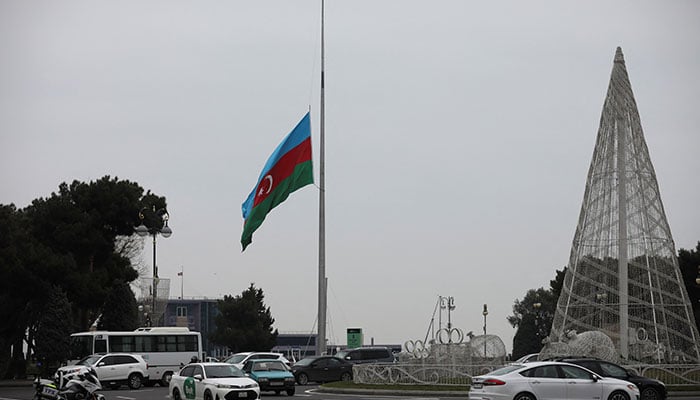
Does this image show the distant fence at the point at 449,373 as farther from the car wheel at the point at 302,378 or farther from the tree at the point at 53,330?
the tree at the point at 53,330

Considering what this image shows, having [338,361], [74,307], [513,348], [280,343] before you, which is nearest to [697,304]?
[513,348]

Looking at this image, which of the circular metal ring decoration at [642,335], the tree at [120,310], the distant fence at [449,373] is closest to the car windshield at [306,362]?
the distant fence at [449,373]

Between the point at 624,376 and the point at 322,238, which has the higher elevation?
the point at 322,238

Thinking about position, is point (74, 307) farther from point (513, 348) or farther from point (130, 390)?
point (513, 348)

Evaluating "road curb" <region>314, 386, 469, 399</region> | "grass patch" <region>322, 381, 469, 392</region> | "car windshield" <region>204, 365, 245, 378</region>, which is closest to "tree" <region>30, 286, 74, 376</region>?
"grass patch" <region>322, 381, 469, 392</region>

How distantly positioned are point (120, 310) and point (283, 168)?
26.0 meters

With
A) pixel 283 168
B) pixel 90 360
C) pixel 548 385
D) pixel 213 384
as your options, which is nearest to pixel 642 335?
pixel 283 168

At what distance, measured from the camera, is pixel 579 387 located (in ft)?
80.5

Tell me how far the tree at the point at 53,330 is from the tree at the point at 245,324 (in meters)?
37.6

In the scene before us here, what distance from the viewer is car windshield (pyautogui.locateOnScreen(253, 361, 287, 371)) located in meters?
36.8

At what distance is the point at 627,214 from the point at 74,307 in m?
36.0

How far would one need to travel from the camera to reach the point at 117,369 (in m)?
43.0

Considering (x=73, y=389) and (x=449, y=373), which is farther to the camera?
(x=449, y=373)

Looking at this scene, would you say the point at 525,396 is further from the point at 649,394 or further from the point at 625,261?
the point at 625,261
